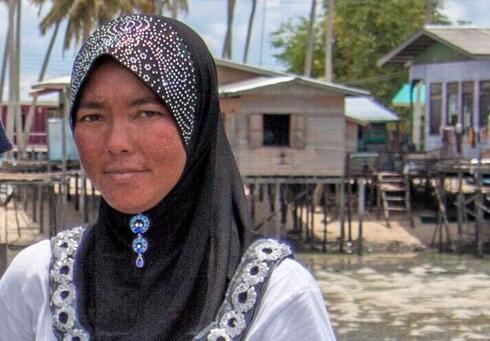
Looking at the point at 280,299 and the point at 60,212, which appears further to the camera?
the point at 60,212

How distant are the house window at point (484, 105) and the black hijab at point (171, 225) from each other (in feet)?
73.7

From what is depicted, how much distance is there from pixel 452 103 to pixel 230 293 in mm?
23698

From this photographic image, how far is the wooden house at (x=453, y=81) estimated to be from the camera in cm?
2405

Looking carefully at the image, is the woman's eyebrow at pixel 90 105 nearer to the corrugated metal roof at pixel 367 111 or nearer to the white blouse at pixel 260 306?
the white blouse at pixel 260 306

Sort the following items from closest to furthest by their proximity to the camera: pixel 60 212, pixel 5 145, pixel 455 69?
pixel 5 145
pixel 60 212
pixel 455 69

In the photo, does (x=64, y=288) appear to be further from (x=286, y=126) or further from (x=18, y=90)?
(x=18, y=90)

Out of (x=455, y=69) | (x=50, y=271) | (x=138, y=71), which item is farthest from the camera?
(x=455, y=69)

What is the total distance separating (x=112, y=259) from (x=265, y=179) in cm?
1931

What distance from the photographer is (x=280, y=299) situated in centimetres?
202

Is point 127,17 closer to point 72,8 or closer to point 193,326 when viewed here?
point 193,326

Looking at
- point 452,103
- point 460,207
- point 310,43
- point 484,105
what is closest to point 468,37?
point 452,103

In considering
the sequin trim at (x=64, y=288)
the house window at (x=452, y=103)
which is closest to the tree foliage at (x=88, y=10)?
the house window at (x=452, y=103)

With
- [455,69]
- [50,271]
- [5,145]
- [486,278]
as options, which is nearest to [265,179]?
[486,278]

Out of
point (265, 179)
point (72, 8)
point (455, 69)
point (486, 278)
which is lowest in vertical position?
point (486, 278)
